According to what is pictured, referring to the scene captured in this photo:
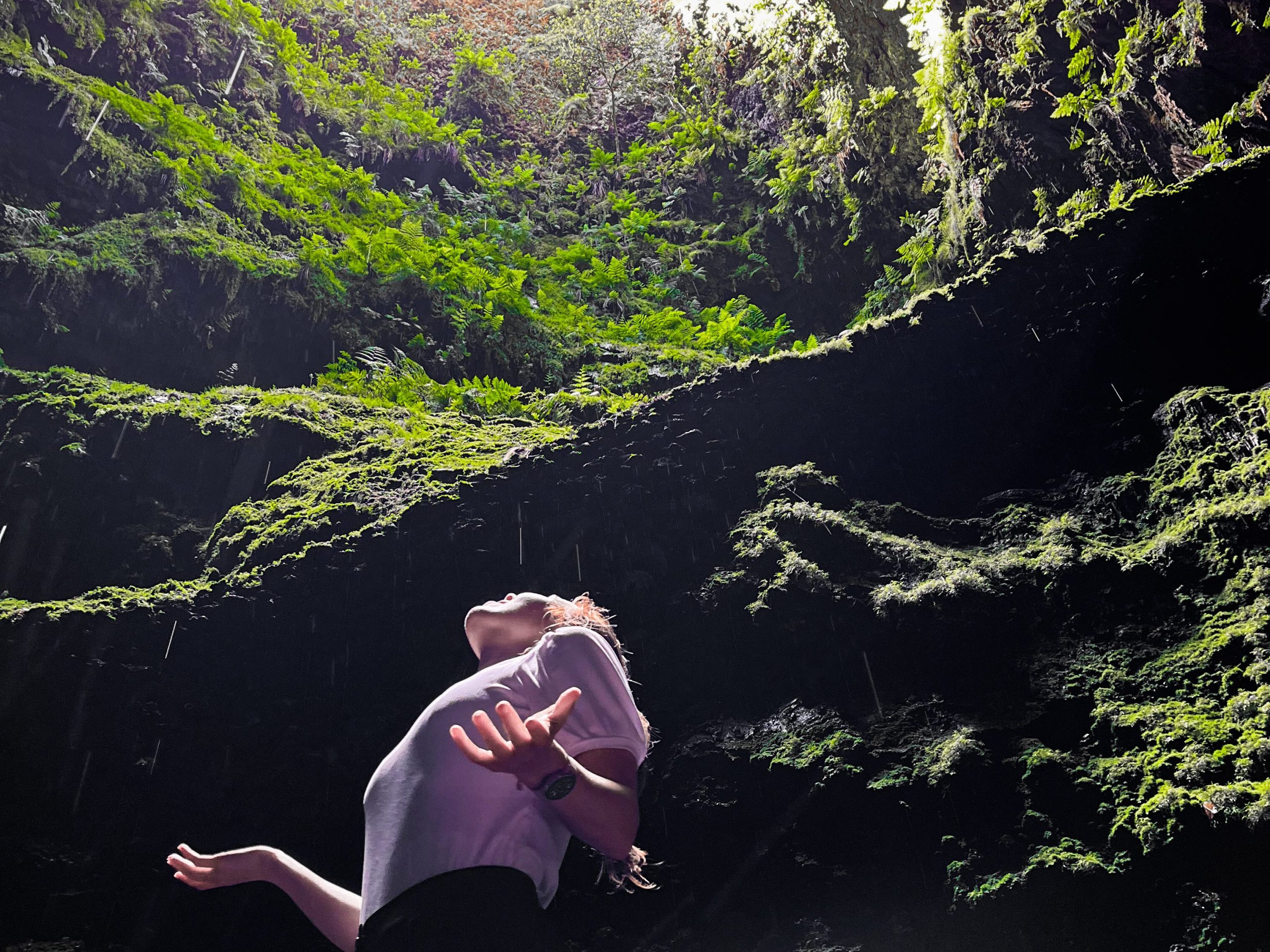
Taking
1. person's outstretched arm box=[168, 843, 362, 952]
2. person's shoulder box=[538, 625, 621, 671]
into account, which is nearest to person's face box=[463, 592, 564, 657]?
person's shoulder box=[538, 625, 621, 671]

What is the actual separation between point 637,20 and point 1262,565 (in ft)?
41.6

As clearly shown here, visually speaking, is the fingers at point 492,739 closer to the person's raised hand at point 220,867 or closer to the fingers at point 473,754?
the fingers at point 473,754

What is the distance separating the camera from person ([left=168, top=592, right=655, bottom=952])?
164 cm

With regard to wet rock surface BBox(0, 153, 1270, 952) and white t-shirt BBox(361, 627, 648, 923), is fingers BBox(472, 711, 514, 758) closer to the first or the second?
white t-shirt BBox(361, 627, 648, 923)

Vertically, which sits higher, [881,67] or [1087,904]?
[881,67]

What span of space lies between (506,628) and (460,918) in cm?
78

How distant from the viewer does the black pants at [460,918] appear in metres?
1.71

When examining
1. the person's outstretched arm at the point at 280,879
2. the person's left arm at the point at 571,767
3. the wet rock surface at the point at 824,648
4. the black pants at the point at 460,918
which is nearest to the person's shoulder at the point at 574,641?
the person's left arm at the point at 571,767

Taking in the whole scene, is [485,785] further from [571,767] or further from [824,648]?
[824,648]

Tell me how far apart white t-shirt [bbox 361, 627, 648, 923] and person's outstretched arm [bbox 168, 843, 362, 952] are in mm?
338

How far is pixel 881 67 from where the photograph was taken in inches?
229

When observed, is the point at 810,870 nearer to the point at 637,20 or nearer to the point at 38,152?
the point at 38,152

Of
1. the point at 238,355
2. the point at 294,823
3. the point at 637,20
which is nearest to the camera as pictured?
the point at 294,823

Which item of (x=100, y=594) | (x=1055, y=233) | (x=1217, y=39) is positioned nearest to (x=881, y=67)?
(x=1217, y=39)
